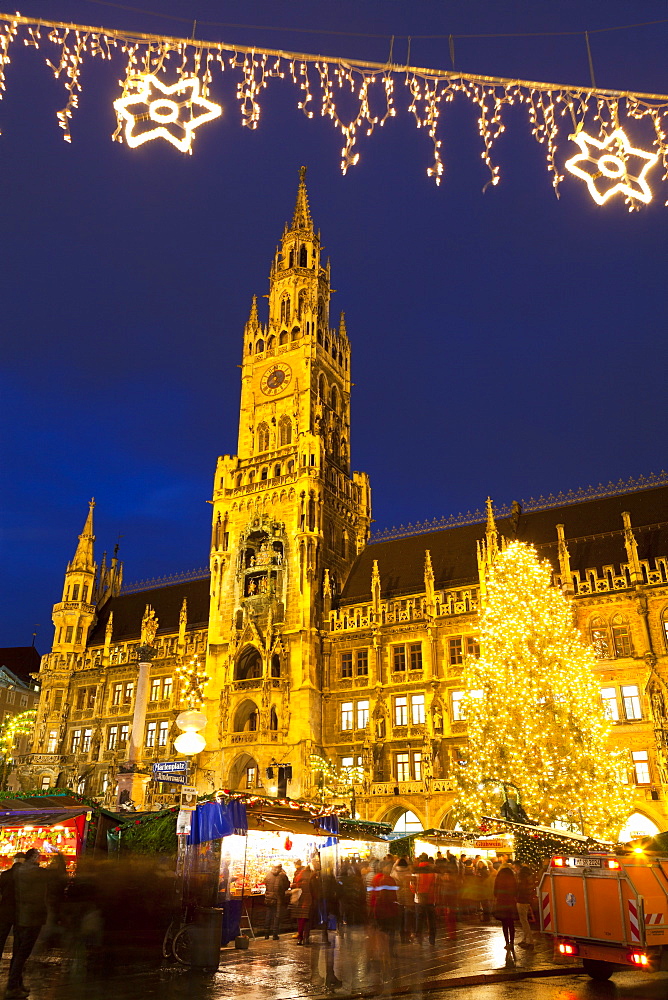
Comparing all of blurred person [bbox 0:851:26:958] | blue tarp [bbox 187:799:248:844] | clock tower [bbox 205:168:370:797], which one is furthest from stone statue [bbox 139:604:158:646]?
blurred person [bbox 0:851:26:958]

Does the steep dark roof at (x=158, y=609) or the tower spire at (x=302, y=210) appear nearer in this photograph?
the steep dark roof at (x=158, y=609)

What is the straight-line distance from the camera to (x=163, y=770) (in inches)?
698

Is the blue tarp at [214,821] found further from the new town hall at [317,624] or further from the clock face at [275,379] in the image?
the clock face at [275,379]

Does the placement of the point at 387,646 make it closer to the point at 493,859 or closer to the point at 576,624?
the point at 576,624

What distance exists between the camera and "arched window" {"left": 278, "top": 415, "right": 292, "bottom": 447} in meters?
46.9

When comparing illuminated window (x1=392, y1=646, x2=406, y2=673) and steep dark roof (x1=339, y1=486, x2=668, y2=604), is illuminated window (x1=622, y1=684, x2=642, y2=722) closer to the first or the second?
steep dark roof (x1=339, y1=486, x2=668, y2=604)

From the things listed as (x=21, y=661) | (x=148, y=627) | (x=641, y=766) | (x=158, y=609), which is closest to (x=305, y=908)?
(x=641, y=766)

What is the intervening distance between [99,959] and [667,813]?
24576 mm

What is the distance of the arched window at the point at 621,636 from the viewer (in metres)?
33.8

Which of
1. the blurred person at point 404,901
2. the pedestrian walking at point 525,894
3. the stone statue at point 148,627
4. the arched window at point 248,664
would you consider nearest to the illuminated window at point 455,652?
the arched window at point 248,664

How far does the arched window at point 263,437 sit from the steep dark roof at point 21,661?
4747cm

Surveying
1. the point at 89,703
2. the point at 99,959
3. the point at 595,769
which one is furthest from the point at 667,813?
the point at 89,703

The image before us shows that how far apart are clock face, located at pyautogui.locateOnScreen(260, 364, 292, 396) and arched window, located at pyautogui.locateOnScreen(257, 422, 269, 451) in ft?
7.66

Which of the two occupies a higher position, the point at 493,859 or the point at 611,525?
the point at 611,525
